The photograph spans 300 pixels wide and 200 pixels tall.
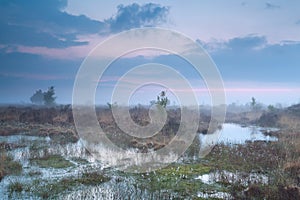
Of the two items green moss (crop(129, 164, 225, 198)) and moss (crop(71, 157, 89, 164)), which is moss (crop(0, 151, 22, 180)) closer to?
moss (crop(71, 157, 89, 164))

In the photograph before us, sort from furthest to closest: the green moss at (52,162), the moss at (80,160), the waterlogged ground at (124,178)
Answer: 1. the moss at (80,160)
2. the green moss at (52,162)
3. the waterlogged ground at (124,178)

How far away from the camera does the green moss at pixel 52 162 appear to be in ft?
46.5

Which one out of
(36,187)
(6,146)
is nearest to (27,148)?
(6,146)

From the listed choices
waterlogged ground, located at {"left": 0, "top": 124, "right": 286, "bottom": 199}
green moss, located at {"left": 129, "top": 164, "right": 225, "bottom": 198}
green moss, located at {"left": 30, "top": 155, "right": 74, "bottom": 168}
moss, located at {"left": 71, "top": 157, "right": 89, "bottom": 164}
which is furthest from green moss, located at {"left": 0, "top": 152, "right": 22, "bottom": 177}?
green moss, located at {"left": 129, "top": 164, "right": 225, "bottom": 198}

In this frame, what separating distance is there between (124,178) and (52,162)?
486cm

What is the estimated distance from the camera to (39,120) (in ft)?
109

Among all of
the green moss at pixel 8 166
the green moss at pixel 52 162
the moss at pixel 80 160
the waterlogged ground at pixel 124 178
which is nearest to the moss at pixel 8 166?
the green moss at pixel 8 166

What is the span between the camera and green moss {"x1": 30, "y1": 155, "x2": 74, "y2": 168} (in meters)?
14.2

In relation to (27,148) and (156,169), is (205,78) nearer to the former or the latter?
(156,169)

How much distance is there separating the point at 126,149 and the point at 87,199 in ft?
32.9

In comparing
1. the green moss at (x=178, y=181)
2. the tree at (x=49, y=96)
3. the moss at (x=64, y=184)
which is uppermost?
the tree at (x=49, y=96)

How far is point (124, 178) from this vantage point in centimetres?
1220

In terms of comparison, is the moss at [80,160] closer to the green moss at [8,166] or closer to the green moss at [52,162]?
the green moss at [52,162]

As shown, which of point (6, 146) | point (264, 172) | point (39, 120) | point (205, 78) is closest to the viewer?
point (264, 172)
